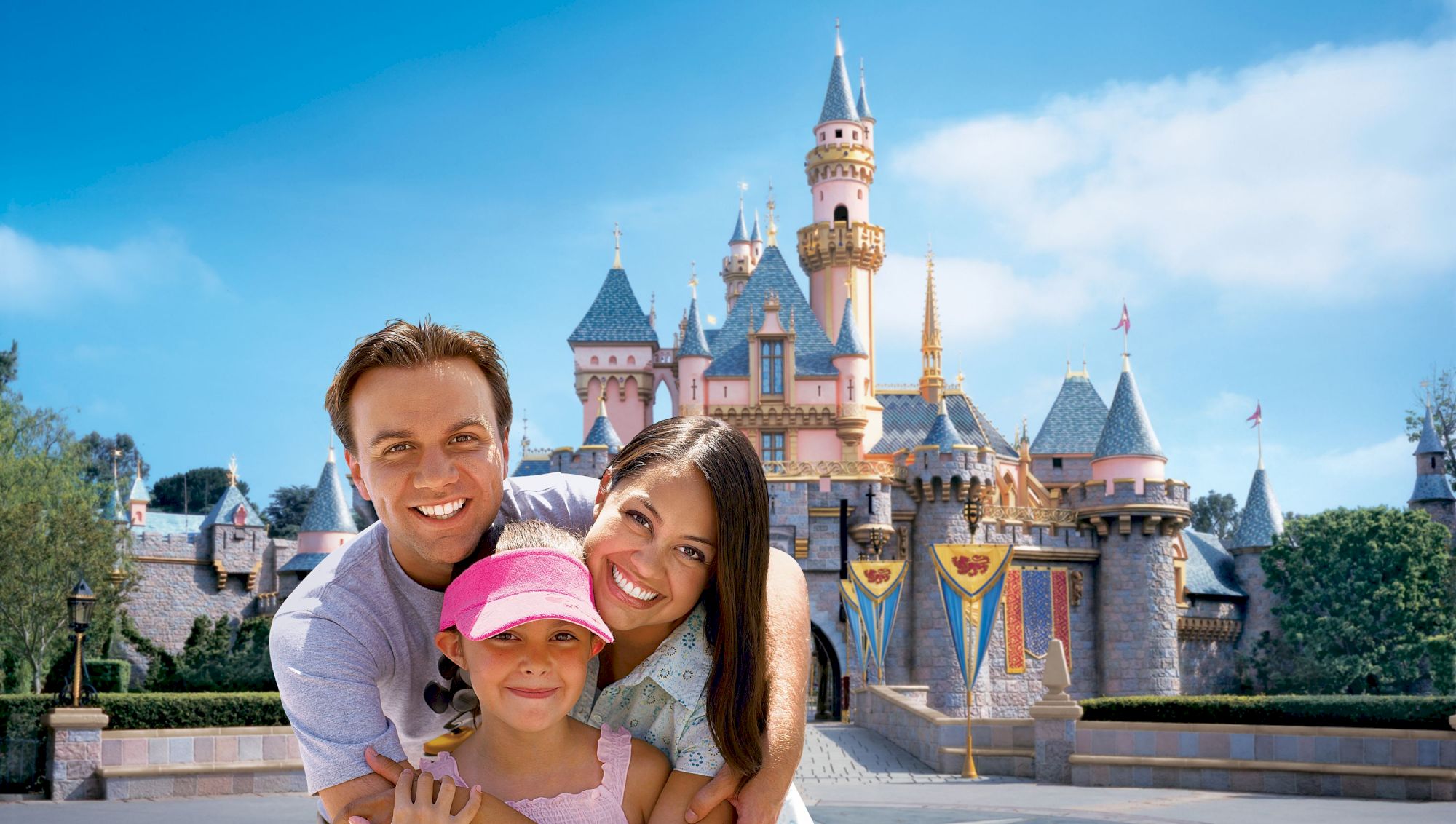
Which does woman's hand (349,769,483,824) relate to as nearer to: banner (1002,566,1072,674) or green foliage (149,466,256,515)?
banner (1002,566,1072,674)

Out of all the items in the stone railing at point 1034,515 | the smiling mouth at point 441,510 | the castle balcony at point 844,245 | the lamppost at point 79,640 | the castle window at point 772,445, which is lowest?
the lamppost at point 79,640

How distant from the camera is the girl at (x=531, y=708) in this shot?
2.33 metres

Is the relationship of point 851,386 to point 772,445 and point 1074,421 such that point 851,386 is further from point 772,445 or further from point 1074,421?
point 1074,421

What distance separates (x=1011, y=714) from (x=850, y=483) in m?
5.61

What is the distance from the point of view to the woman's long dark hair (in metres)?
2.56

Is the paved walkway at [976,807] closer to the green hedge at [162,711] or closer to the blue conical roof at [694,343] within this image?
the green hedge at [162,711]

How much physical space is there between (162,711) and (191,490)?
53865 mm

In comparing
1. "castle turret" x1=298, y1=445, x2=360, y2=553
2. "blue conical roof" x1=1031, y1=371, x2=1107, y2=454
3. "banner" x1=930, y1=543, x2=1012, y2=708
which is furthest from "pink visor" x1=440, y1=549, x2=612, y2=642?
"blue conical roof" x1=1031, y1=371, x2=1107, y2=454

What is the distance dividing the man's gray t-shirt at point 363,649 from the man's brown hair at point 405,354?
Result: 0.79 ft

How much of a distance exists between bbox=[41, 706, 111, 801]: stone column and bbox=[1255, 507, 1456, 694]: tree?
24.8m

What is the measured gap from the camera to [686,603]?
2.63m

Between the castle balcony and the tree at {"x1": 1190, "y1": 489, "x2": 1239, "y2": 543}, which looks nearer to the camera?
the castle balcony

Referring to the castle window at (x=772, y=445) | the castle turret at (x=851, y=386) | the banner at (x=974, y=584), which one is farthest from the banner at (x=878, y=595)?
the castle window at (x=772, y=445)

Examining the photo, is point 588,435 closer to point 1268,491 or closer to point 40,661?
point 40,661
